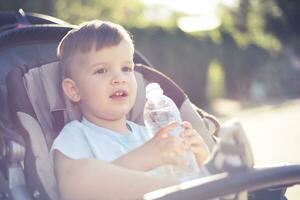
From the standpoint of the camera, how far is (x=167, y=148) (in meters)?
2.15

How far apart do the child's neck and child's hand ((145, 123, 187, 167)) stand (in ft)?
1.68

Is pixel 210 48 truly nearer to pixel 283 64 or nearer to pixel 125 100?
pixel 283 64

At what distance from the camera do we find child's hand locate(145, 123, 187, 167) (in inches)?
84.4

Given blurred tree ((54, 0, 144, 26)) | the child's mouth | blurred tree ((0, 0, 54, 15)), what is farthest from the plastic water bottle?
blurred tree ((54, 0, 144, 26))

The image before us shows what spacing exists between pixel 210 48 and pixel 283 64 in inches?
322

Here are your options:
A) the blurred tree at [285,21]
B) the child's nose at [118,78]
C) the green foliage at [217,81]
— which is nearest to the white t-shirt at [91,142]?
the child's nose at [118,78]

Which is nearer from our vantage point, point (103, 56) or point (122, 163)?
point (122, 163)

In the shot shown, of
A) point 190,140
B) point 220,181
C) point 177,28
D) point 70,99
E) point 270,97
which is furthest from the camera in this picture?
point 270,97

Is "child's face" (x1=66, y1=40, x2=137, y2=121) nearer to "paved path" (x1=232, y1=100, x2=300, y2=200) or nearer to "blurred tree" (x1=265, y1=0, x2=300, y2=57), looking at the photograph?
"paved path" (x1=232, y1=100, x2=300, y2=200)

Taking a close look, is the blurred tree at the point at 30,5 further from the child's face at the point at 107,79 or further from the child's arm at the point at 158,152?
the child's arm at the point at 158,152

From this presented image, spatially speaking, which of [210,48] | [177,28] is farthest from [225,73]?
[177,28]

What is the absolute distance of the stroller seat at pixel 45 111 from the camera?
99.3 inches

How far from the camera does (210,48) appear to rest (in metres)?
15.4

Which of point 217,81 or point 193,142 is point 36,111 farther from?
point 217,81
